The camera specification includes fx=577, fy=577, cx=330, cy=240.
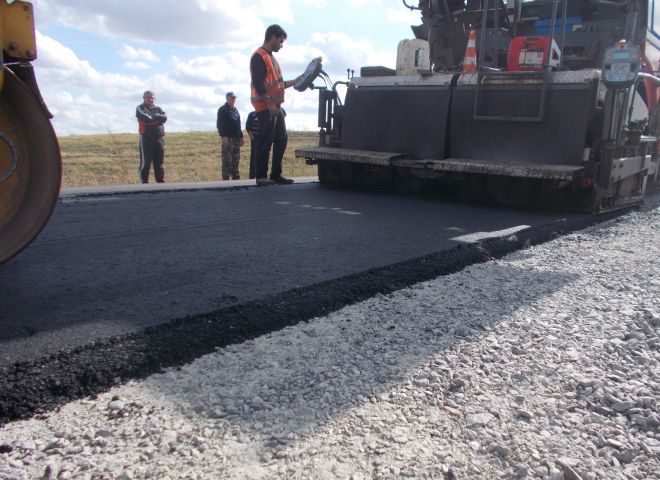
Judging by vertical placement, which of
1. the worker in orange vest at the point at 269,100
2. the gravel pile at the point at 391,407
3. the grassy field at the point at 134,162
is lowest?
the grassy field at the point at 134,162

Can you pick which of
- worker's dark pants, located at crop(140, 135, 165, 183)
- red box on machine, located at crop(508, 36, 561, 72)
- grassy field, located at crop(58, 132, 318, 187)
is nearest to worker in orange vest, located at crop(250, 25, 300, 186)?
red box on machine, located at crop(508, 36, 561, 72)

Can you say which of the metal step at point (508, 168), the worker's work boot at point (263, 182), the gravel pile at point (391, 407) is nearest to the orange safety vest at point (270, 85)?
the worker's work boot at point (263, 182)

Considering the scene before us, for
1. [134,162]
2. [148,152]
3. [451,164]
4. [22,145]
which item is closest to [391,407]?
[22,145]

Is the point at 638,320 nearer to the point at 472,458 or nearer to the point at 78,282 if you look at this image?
the point at 472,458

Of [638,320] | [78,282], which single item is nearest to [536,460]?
[638,320]

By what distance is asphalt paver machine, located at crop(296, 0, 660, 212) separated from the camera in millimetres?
5820

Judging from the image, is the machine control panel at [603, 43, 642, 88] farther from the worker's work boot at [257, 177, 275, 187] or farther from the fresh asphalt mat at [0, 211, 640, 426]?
the worker's work boot at [257, 177, 275, 187]

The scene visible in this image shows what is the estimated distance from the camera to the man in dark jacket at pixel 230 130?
A: 11172 millimetres

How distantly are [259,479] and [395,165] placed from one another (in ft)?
18.3

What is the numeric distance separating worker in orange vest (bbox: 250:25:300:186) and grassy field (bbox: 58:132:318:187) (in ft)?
19.5

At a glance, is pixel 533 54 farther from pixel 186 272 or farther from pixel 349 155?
pixel 186 272

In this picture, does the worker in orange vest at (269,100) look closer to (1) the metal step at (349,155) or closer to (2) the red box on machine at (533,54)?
(1) the metal step at (349,155)

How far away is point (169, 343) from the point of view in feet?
6.82

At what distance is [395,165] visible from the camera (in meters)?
6.70
